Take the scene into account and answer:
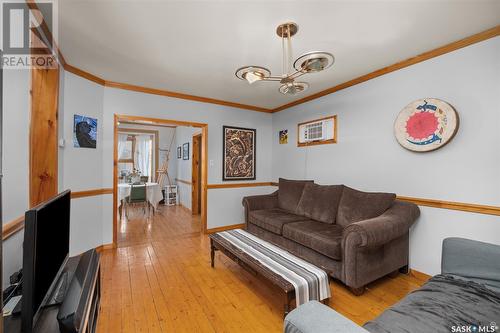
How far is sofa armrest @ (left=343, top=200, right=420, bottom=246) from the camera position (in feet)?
6.46

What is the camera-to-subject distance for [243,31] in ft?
6.73

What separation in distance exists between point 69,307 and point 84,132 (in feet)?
8.43

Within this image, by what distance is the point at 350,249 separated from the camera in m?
2.04

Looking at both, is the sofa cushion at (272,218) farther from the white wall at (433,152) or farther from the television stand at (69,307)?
the television stand at (69,307)

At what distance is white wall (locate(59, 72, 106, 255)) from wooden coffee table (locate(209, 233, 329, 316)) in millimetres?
1758

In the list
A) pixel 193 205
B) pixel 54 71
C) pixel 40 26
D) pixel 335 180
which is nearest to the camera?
pixel 40 26

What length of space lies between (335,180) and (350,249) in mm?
1548

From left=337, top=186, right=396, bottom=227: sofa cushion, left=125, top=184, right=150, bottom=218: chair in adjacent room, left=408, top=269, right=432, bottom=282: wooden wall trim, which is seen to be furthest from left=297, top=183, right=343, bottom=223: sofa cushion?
left=125, top=184, right=150, bottom=218: chair in adjacent room

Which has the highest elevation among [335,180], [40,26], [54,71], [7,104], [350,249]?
[40,26]

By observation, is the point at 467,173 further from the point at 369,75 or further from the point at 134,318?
the point at 134,318

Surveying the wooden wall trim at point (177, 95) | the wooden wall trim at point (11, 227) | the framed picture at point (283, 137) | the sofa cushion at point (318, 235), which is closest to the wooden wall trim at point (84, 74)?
the wooden wall trim at point (177, 95)

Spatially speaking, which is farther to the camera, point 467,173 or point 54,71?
point 54,71

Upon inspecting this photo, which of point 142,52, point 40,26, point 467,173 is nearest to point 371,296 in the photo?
point 467,173

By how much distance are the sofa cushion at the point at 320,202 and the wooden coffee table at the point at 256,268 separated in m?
1.26
